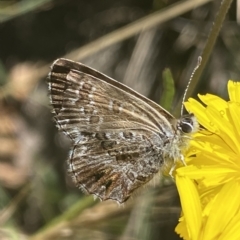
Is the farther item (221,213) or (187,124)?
(187,124)

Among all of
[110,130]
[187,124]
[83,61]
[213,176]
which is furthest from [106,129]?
[83,61]

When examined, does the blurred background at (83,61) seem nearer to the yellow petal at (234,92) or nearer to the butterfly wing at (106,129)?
the butterfly wing at (106,129)

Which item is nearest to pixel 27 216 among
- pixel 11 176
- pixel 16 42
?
pixel 11 176

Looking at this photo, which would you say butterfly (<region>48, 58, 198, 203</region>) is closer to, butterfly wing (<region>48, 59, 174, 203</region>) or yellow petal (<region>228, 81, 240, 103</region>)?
butterfly wing (<region>48, 59, 174, 203</region>)

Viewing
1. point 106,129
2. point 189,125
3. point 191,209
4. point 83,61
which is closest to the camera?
point 191,209

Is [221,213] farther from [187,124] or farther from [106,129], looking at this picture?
[106,129]

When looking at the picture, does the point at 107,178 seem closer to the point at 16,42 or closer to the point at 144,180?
the point at 144,180

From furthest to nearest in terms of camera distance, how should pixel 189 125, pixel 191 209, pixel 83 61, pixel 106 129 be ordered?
pixel 83 61 < pixel 106 129 < pixel 189 125 < pixel 191 209
